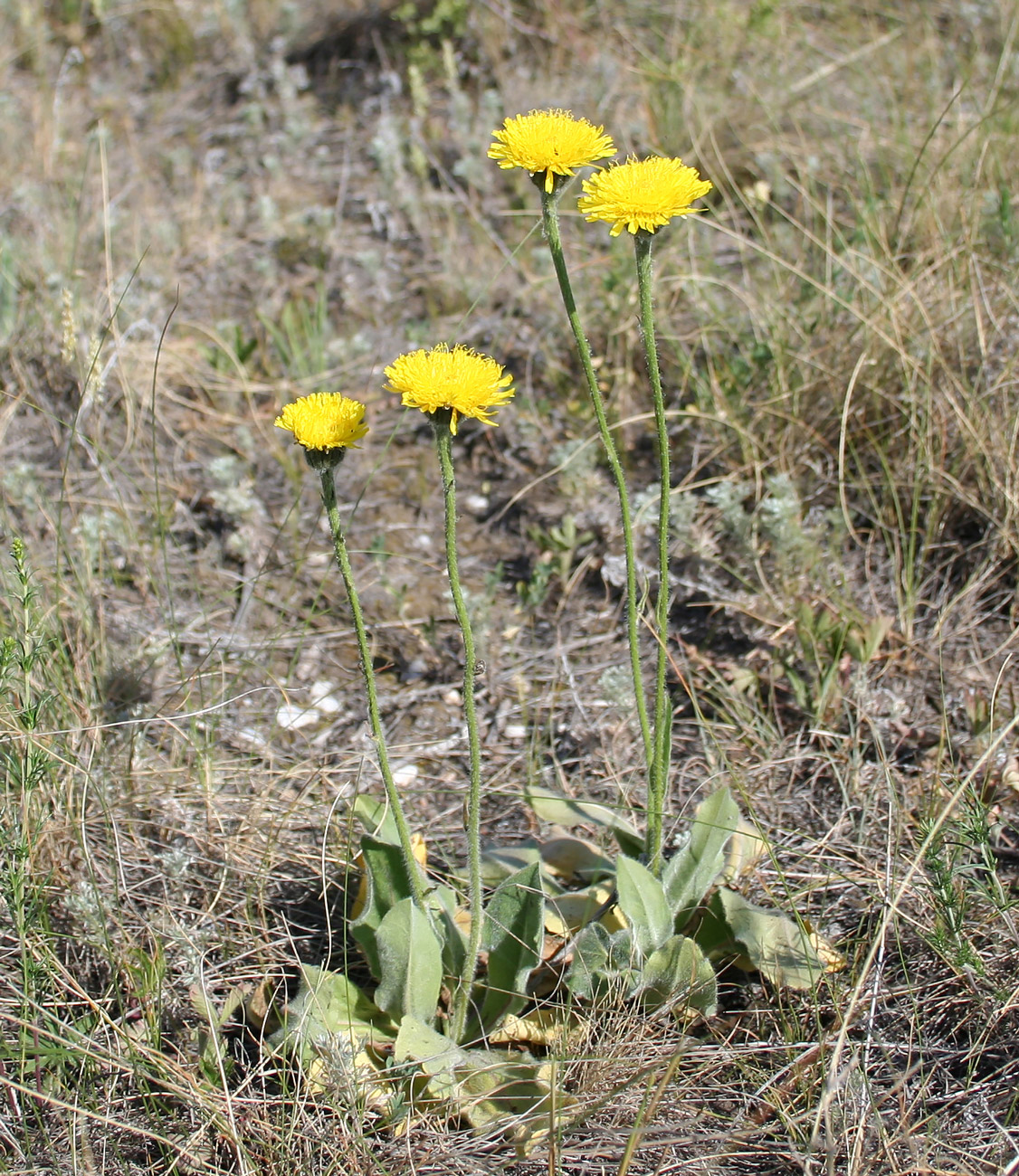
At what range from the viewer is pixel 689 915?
5.69ft

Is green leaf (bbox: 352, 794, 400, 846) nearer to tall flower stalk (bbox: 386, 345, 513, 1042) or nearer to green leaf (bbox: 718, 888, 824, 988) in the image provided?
tall flower stalk (bbox: 386, 345, 513, 1042)

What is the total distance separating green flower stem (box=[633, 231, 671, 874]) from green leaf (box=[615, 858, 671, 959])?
7 cm

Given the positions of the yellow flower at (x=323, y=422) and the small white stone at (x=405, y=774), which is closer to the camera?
the yellow flower at (x=323, y=422)

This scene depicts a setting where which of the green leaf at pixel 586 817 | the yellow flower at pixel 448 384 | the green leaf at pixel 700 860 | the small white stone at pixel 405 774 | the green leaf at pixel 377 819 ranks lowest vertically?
the small white stone at pixel 405 774

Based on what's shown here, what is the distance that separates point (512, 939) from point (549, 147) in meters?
1.20

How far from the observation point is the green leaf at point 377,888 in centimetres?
163

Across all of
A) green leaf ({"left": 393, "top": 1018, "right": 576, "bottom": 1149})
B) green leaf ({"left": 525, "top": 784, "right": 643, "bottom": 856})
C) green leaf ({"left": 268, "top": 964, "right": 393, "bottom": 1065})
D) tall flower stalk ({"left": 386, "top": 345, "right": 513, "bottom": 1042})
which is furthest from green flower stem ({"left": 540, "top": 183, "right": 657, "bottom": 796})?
green leaf ({"left": 268, "top": 964, "right": 393, "bottom": 1065})

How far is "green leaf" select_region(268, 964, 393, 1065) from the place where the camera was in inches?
60.9

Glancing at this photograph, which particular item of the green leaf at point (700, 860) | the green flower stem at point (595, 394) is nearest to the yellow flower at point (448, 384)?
the green flower stem at point (595, 394)

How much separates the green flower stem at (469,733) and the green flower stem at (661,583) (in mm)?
305

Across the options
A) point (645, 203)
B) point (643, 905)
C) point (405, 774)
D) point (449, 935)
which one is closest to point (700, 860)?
point (643, 905)

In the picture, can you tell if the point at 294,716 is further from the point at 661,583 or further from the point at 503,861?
the point at 661,583

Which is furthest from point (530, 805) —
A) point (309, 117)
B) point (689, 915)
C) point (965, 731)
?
point (309, 117)

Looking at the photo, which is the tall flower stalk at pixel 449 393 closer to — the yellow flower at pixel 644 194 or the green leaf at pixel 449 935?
the yellow flower at pixel 644 194
